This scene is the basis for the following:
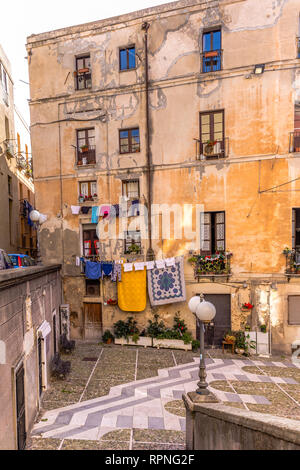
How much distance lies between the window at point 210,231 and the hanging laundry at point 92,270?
5947 millimetres

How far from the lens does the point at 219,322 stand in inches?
533

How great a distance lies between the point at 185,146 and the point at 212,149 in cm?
147

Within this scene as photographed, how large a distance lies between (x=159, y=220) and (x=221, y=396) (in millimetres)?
8567

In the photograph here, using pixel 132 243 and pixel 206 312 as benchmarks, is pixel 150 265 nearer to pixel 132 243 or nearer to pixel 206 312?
pixel 132 243

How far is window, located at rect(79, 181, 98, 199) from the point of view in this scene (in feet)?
49.7

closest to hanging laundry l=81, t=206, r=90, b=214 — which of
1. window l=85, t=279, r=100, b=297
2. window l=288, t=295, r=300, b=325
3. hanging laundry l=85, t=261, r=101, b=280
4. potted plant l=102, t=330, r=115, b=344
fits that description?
hanging laundry l=85, t=261, r=101, b=280

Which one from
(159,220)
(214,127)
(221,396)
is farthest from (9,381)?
(214,127)

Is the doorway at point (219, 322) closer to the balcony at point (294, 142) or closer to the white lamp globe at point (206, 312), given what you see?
the white lamp globe at point (206, 312)

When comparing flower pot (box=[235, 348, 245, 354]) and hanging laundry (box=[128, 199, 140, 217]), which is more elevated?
hanging laundry (box=[128, 199, 140, 217])

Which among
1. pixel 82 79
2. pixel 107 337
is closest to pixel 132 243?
pixel 107 337

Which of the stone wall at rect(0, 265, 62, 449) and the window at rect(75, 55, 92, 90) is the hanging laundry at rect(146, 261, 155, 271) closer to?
the stone wall at rect(0, 265, 62, 449)

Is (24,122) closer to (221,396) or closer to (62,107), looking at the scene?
(62,107)

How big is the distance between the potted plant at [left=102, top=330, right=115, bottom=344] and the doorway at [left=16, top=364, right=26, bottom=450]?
24.8 ft

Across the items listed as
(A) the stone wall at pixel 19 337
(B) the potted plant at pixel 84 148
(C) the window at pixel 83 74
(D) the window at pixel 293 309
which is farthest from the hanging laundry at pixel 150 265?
(C) the window at pixel 83 74
